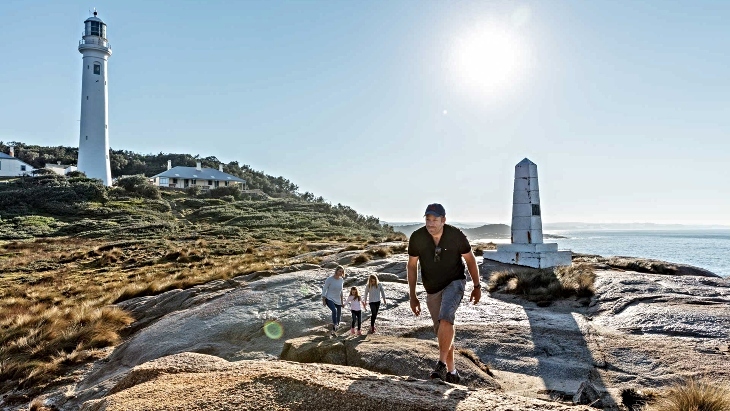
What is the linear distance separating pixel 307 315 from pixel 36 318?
7295 millimetres

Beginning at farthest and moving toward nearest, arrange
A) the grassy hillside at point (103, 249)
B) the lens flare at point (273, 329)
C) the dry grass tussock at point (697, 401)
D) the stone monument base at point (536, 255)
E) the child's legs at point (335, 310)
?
the stone monument base at point (536, 255) → the grassy hillside at point (103, 249) → the child's legs at point (335, 310) → the lens flare at point (273, 329) → the dry grass tussock at point (697, 401)

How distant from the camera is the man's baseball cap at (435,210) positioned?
198 inches

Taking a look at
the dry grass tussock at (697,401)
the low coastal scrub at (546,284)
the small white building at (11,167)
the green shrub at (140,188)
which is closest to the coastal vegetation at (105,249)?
the green shrub at (140,188)

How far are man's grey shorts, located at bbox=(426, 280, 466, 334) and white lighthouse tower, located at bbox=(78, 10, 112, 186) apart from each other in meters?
60.5

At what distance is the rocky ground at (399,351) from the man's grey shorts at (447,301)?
2.44 feet

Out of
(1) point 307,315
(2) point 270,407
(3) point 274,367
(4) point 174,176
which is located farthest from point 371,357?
(4) point 174,176

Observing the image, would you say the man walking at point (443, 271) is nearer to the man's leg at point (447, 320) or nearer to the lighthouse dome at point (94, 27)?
the man's leg at point (447, 320)

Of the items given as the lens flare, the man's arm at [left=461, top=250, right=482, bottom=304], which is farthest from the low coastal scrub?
the man's arm at [left=461, top=250, right=482, bottom=304]

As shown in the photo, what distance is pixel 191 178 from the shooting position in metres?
72.8

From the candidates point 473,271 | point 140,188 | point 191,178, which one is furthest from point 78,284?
point 191,178

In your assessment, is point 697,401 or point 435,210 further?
point 435,210

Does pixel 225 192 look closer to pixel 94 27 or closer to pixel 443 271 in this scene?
pixel 94 27

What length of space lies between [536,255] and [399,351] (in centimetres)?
1142

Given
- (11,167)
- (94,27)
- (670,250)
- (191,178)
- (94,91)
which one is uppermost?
(94,27)
